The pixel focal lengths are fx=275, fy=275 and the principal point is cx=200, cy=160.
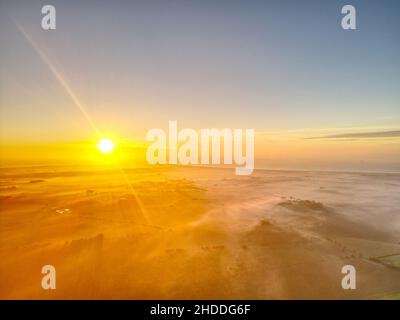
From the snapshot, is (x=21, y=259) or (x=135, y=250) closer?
(x=21, y=259)

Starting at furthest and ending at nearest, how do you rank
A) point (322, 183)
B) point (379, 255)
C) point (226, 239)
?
point (322, 183) → point (226, 239) → point (379, 255)

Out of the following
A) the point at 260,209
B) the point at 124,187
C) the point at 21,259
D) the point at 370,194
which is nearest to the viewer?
the point at 21,259

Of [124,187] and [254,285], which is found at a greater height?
[124,187]
